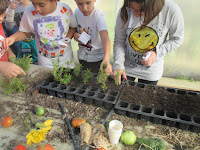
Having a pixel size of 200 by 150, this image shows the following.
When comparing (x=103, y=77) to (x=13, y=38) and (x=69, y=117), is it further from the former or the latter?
(x=13, y=38)

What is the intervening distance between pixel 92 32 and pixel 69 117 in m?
1.43

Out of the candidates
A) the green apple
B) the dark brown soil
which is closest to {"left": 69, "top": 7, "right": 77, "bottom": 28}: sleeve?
the dark brown soil

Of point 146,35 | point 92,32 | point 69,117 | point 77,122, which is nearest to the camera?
point 77,122

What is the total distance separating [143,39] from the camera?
2090mm

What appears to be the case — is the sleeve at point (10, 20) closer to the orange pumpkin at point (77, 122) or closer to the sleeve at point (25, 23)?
the sleeve at point (25, 23)

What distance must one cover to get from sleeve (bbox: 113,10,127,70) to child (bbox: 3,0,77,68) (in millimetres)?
731

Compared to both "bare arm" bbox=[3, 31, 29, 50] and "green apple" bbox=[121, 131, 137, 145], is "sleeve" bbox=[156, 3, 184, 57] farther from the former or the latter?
"bare arm" bbox=[3, 31, 29, 50]

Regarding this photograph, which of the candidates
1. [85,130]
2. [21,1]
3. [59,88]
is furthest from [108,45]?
[21,1]

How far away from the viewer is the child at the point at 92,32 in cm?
222

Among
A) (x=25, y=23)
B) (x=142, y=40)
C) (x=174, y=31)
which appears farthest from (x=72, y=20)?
(x=174, y=31)

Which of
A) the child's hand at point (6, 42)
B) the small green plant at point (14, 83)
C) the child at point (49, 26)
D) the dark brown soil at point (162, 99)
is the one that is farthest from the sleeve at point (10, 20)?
the dark brown soil at point (162, 99)

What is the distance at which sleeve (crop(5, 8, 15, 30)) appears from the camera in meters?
3.34

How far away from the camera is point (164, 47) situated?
2031mm

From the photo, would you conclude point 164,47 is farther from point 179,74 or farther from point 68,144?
point 179,74
